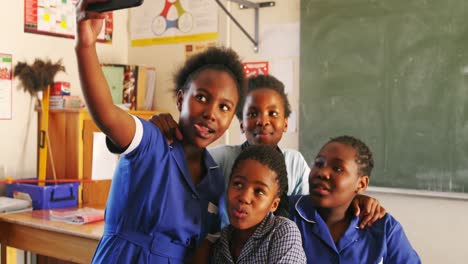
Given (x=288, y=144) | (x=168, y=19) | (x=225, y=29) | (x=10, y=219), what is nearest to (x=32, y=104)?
(x=10, y=219)

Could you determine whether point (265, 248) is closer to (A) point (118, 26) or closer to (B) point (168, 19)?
(B) point (168, 19)

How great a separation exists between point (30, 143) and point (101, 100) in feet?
8.02

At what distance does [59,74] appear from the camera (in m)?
3.31

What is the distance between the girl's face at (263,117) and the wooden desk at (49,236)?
1.05 meters

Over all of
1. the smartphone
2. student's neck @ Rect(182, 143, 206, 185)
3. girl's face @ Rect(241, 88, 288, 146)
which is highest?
the smartphone

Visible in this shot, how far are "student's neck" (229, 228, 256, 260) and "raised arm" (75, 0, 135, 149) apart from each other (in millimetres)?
412

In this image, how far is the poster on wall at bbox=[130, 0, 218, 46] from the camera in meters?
3.44

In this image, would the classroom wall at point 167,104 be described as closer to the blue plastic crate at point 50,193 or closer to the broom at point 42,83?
the broom at point 42,83

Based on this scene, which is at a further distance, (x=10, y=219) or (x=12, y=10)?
(x=12, y=10)

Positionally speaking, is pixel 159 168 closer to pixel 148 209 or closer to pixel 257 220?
pixel 148 209

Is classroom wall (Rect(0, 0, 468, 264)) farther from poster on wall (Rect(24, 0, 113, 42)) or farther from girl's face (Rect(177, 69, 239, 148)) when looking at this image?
girl's face (Rect(177, 69, 239, 148))

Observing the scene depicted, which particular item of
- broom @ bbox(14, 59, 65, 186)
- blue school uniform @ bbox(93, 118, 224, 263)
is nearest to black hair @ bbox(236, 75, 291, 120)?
blue school uniform @ bbox(93, 118, 224, 263)

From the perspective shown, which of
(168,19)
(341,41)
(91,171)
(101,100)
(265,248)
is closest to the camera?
(101,100)

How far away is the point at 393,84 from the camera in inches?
107
